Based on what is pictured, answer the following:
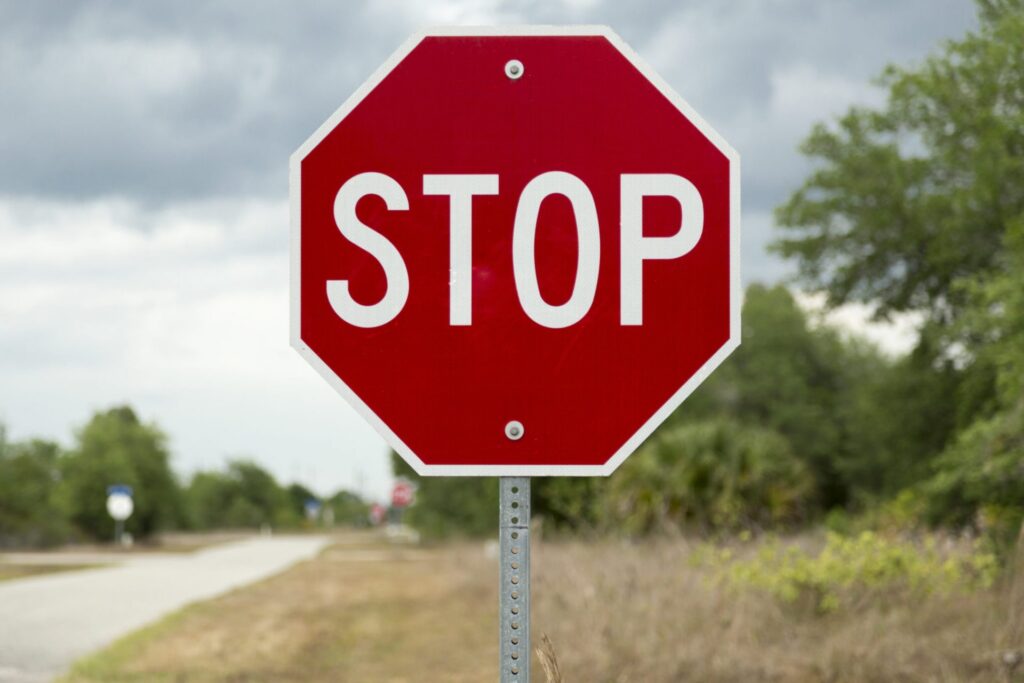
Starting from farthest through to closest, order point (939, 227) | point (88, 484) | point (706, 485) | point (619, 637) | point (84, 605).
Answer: point (88, 484) → point (939, 227) → point (706, 485) → point (84, 605) → point (619, 637)

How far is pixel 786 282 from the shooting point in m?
26.8

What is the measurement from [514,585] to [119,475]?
56.9m

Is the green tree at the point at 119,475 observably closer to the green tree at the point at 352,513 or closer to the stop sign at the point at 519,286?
the stop sign at the point at 519,286

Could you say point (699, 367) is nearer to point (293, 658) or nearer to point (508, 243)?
point (508, 243)

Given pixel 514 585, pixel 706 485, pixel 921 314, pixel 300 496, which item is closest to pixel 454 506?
pixel 921 314

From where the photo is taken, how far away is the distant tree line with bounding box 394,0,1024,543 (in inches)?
631

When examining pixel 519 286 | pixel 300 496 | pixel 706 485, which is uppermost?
pixel 519 286

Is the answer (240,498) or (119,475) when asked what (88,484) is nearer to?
(119,475)

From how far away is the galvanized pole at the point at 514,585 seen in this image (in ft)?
7.17

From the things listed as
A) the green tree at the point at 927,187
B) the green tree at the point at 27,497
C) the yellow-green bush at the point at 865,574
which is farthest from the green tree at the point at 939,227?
the green tree at the point at 27,497

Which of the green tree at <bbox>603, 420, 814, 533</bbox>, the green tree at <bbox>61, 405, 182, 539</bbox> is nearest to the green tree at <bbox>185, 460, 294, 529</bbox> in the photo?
the green tree at <bbox>61, 405, 182, 539</bbox>

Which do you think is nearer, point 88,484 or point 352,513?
point 88,484

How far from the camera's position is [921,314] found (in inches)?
1001

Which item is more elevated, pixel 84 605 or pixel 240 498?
pixel 84 605
